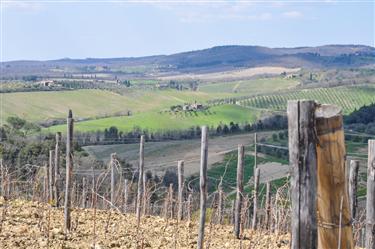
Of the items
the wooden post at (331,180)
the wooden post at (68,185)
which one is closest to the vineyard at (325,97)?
the wooden post at (68,185)

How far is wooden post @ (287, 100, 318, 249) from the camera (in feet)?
12.0

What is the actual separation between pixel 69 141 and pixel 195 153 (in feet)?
145

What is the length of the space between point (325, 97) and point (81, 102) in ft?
134

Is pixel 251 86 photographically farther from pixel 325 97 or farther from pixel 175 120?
pixel 175 120

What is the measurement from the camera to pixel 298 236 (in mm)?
3676

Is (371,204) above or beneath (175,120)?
above

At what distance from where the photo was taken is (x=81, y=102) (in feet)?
319

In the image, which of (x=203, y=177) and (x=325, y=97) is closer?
(x=203, y=177)

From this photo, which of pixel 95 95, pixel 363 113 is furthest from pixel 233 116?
pixel 95 95

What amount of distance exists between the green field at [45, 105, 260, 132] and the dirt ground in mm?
54973

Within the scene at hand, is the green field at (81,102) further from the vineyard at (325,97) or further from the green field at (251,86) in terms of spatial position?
the green field at (251,86)

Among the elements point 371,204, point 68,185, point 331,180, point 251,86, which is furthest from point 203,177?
point 251,86

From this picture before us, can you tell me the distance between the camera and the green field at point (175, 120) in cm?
7194

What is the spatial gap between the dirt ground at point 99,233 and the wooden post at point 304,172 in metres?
4.82
